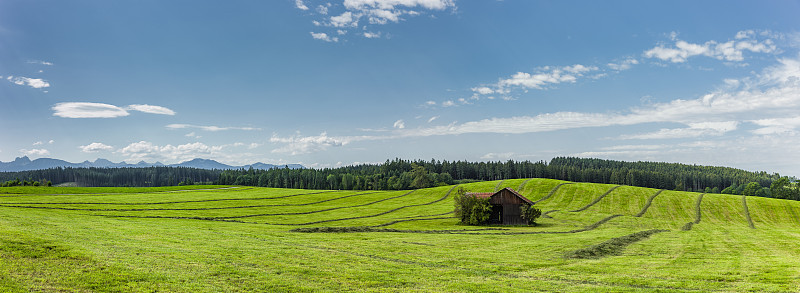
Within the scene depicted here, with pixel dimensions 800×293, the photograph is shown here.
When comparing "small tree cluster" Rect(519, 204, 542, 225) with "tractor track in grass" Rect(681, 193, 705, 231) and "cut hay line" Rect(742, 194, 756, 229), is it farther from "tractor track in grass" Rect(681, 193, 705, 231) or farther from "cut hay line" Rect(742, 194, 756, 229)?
"cut hay line" Rect(742, 194, 756, 229)

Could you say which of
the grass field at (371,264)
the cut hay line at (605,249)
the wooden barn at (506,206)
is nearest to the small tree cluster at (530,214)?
the wooden barn at (506,206)

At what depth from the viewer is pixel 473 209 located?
240ft

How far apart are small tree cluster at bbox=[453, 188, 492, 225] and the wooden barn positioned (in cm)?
273

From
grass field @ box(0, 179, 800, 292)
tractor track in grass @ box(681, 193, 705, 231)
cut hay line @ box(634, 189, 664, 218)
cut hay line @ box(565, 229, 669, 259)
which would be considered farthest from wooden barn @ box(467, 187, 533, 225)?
cut hay line @ box(634, 189, 664, 218)

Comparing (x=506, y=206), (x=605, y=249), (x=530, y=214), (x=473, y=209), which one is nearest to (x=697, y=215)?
(x=530, y=214)

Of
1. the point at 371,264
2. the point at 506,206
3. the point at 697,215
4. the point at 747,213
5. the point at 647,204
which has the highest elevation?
the point at 506,206

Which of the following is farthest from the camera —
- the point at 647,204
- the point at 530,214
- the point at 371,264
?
the point at 647,204

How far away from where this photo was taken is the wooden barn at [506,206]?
76.4 m

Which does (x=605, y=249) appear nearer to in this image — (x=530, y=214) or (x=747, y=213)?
(x=530, y=214)

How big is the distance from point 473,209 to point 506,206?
7.97 meters

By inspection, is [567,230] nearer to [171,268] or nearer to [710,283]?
[710,283]

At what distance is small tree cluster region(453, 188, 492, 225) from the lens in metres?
73.2

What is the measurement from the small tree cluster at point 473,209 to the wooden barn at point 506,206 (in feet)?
8.95

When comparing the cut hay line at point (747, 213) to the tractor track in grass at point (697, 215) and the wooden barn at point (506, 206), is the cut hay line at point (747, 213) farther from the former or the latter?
the wooden barn at point (506, 206)
